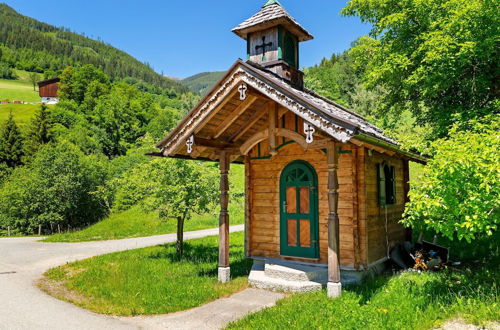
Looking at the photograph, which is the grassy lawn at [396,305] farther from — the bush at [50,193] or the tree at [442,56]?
the bush at [50,193]

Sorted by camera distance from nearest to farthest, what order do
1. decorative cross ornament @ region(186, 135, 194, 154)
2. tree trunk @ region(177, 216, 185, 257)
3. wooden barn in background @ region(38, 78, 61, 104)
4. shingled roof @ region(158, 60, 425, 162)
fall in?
shingled roof @ region(158, 60, 425, 162) < decorative cross ornament @ region(186, 135, 194, 154) < tree trunk @ region(177, 216, 185, 257) < wooden barn in background @ region(38, 78, 61, 104)

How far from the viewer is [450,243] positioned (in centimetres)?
1229

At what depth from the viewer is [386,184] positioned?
10.1 m

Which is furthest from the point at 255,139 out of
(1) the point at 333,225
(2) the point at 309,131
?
(1) the point at 333,225

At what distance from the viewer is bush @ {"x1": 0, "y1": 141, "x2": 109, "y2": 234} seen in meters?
28.1

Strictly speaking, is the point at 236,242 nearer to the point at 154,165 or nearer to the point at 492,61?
the point at 154,165

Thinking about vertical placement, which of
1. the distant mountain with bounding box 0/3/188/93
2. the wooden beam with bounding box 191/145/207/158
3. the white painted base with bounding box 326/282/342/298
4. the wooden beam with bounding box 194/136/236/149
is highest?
the distant mountain with bounding box 0/3/188/93

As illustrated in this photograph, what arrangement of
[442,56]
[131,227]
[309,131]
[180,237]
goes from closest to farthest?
[309,131] < [442,56] < [180,237] < [131,227]

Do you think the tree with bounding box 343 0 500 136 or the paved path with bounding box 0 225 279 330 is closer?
the paved path with bounding box 0 225 279 330

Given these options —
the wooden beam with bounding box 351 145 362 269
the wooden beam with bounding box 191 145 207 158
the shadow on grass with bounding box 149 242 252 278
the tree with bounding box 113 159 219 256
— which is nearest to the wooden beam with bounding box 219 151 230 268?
the wooden beam with bounding box 191 145 207 158

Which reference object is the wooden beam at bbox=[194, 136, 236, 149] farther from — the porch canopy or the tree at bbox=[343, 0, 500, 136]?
the tree at bbox=[343, 0, 500, 136]

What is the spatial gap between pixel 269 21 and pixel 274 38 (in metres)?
0.48

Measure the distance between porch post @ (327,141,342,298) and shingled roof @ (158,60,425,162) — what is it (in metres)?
0.69

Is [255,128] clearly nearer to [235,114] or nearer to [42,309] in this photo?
[235,114]
